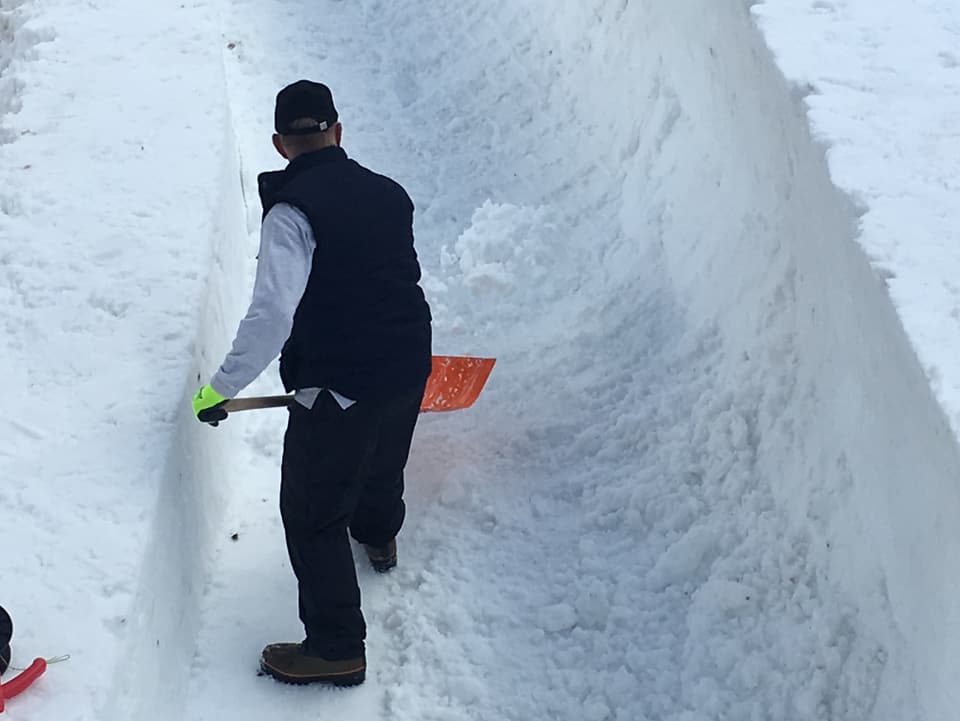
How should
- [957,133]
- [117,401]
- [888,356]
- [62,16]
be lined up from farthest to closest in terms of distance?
[62,16] → [957,133] → [117,401] → [888,356]

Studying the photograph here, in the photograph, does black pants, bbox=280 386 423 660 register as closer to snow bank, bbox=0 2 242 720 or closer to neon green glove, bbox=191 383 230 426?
neon green glove, bbox=191 383 230 426

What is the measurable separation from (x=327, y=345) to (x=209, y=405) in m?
0.34

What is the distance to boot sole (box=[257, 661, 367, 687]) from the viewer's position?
3.16 m

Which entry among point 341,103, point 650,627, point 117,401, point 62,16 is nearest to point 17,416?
point 117,401

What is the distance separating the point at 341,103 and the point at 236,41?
2.94ft

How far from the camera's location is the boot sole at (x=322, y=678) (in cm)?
316

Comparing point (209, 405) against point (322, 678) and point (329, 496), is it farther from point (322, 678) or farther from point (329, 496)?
point (322, 678)

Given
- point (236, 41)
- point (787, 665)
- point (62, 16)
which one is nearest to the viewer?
point (787, 665)

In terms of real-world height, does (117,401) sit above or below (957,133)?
below

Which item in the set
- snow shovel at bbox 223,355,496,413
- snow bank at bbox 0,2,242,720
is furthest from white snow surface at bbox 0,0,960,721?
snow shovel at bbox 223,355,496,413

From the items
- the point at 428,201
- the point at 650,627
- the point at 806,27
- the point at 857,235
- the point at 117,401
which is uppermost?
the point at 806,27

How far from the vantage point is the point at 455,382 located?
403cm

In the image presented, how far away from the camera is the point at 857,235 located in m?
2.99

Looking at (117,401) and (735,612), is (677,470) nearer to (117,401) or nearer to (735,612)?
(735,612)
